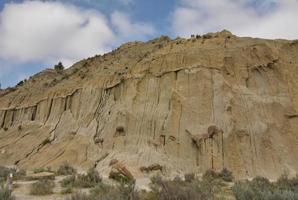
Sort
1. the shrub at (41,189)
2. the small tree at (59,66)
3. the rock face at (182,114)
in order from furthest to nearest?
the small tree at (59,66), the rock face at (182,114), the shrub at (41,189)

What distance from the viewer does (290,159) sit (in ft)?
95.6

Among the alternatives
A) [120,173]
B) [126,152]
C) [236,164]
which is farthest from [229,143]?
[120,173]

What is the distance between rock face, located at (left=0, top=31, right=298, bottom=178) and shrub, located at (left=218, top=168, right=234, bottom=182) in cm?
156

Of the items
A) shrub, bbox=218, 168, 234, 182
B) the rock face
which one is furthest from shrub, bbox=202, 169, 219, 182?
the rock face

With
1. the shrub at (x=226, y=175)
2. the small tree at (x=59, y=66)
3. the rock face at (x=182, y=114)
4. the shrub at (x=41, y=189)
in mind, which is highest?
Answer: the small tree at (x=59, y=66)

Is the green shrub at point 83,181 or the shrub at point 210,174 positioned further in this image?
the shrub at point 210,174

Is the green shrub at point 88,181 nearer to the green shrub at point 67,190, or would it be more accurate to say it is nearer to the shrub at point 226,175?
the green shrub at point 67,190

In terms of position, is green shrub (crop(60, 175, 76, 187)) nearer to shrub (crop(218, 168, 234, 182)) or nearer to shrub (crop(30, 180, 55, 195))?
shrub (crop(30, 180, 55, 195))

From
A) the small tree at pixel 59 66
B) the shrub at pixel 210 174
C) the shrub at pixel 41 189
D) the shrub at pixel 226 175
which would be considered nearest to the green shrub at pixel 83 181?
the shrub at pixel 41 189

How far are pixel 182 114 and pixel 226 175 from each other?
6.33 meters

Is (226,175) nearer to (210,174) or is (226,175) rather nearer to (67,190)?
(210,174)

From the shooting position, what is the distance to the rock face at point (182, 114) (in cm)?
2862

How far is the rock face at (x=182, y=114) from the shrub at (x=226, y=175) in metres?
1.56

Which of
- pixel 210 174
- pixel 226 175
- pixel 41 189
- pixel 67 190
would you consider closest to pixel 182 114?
pixel 210 174
